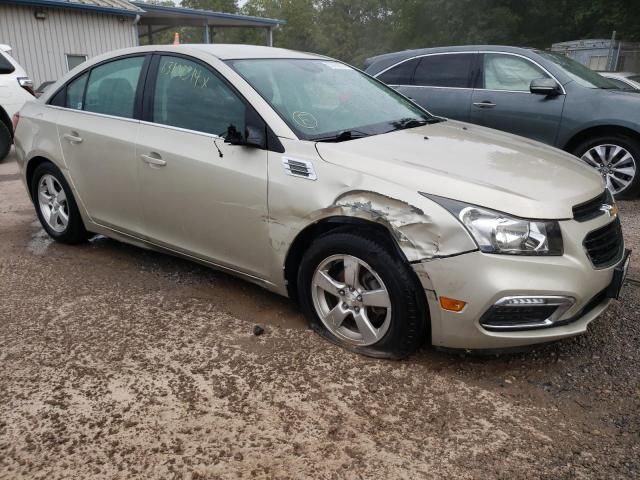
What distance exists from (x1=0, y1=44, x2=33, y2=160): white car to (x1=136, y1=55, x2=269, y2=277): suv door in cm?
607

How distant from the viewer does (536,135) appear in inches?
246

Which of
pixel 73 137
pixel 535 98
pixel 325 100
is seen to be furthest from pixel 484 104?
pixel 73 137

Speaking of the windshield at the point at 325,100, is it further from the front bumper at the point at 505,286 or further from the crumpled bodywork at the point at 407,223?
the front bumper at the point at 505,286

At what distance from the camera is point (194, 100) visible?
3588mm

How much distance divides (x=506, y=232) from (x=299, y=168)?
1.10m

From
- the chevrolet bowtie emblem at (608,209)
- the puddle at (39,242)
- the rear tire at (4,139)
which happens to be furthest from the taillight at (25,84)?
the chevrolet bowtie emblem at (608,209)

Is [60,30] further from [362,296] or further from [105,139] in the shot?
[362,296]

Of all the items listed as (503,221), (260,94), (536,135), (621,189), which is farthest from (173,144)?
(621,189)

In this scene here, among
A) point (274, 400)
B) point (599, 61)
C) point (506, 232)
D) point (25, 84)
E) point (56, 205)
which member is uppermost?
point (506, 232)

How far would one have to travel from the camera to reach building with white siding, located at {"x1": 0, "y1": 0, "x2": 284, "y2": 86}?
13773 mm

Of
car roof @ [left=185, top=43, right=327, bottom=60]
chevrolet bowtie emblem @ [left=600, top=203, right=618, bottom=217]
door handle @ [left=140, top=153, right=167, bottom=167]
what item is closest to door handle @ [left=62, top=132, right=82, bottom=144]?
door handle @ [left=140, top=153, right=167, bottom=167]

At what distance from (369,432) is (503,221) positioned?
110 centimetres

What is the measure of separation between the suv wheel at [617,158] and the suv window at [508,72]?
92 centimetres

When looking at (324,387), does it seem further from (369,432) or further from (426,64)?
(426,64)
